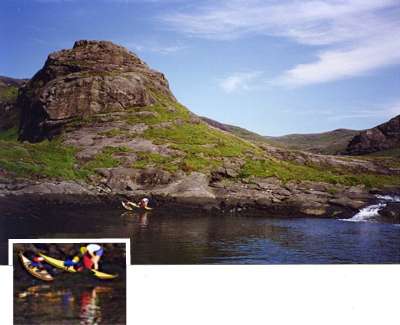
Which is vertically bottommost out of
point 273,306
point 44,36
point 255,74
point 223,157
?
point 273,306

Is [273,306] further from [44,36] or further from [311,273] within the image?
[44,36]

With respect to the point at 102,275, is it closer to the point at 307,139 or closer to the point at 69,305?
the point at 69,305

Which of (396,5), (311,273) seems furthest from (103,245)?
(396,5)

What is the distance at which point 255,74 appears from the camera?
297 inches

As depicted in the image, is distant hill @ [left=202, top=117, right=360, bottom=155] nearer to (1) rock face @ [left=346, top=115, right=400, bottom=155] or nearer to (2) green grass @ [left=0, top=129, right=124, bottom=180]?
(1) rock face @ [left=346, top=115, right=400, bottom=155]

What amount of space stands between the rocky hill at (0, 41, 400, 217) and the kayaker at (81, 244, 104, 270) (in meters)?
1.36

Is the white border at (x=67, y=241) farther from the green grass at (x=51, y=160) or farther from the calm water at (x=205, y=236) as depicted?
the green grass at (x=51, y=160)

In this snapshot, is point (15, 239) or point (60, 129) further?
point (60, 129)

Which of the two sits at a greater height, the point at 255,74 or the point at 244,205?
the point at 255,74

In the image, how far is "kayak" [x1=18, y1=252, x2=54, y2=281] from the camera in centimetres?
624

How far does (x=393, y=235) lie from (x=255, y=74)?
313 centimetres

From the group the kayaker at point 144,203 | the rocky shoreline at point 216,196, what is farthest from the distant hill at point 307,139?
the kayaker at point 144,203

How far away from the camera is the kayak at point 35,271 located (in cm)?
624

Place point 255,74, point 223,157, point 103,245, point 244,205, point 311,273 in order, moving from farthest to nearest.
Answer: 1. point 223,157
2. point 244,205
3. point 255,74
4. point 311,273
5. point 103,245
